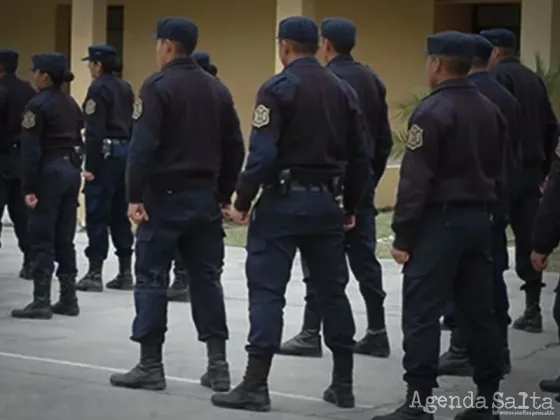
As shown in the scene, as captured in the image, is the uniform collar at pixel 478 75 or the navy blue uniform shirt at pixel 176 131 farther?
the uniform collar at pixel 478 75

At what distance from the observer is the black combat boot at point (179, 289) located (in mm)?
10914

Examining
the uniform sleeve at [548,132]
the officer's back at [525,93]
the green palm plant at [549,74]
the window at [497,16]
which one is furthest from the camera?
the window at [497,16]

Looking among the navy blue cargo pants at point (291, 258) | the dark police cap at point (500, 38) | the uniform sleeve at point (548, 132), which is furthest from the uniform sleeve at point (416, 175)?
the uniform sleeve at point (548, 132)

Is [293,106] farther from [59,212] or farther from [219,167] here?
[59,212]

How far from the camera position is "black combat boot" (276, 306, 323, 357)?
8.67 meters

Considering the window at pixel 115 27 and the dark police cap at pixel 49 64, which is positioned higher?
the window at pixel 115 27

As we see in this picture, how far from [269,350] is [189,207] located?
0.99 meters

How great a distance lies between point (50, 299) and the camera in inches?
404

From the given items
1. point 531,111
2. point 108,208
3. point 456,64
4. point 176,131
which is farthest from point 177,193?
point 108,208

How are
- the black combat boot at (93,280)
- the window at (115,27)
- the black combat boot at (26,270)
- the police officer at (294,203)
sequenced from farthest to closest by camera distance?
1. the window at (115,27)
2. the black combat boot at (26,270)
3. the black combat boot at (93,280)
4. the police officer at (294,203)

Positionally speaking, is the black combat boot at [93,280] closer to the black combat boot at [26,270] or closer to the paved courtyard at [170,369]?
the paved courtyard at [170,369]

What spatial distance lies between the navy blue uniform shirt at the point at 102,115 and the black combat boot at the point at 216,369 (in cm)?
385

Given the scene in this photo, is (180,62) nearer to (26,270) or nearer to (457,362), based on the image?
(457,362)

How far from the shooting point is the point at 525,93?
9148 mm
